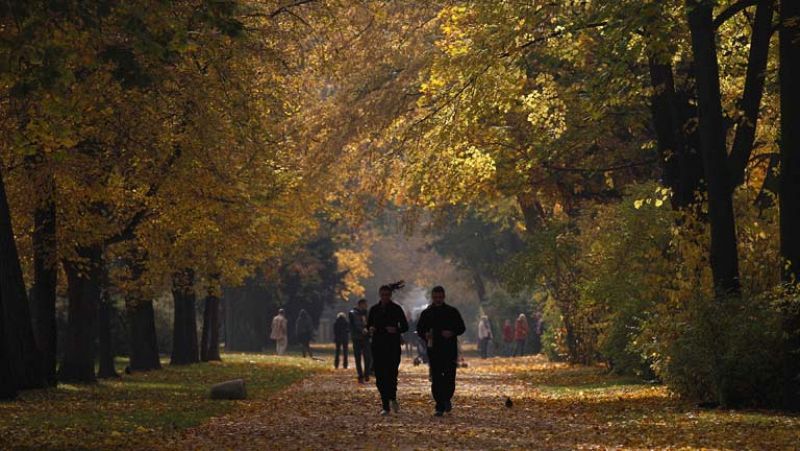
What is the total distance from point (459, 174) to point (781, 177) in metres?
11.5

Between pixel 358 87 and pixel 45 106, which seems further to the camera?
pixel 358 87

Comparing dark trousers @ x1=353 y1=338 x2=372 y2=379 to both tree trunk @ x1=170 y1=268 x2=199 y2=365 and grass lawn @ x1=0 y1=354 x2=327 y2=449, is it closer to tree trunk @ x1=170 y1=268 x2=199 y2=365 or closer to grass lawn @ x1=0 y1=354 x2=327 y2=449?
grass lawn @ x1=0 y1=354 x2=327 y2=449

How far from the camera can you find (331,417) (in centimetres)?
2012

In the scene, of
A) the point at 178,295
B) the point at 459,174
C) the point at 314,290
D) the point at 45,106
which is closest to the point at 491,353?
the point at 314,290

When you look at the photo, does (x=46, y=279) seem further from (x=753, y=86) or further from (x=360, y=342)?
(x=753, y=86)

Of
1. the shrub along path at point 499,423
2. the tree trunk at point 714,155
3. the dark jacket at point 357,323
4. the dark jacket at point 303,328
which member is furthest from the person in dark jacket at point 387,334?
the dark jacket at point 303,328

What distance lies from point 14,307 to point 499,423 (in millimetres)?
8750

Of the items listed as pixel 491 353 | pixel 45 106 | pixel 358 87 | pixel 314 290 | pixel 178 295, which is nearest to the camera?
pixel 45 106

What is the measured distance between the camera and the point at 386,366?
2102 cm

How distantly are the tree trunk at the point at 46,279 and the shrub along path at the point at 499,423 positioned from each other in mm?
4403

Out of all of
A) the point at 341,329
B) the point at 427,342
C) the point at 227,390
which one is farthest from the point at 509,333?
the point at 427,342

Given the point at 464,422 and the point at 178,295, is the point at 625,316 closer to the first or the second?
the point at 464,422

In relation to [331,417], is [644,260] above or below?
above

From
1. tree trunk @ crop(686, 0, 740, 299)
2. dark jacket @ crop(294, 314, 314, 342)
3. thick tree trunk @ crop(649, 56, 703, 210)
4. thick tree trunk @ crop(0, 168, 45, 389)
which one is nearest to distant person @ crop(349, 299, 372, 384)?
thick tree trunk @ crop(0, 168, 45, 389)
